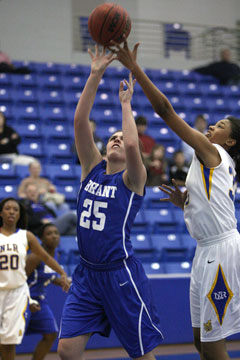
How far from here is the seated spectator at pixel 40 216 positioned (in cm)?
702

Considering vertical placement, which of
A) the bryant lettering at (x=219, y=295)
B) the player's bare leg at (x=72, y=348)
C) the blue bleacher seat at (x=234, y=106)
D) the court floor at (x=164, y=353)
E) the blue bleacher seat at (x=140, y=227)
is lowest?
the court floor at (x=164, y=353)

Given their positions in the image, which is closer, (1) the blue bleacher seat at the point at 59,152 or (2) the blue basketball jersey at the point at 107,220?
(2) the blue basketball jersey at the point at 107,220

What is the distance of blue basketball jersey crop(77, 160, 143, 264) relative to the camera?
3471 millimetres

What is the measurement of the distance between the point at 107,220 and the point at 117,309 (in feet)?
1.71

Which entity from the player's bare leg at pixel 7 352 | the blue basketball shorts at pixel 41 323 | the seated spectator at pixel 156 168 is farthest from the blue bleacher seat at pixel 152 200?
the player's bare leg at pixel 7 352

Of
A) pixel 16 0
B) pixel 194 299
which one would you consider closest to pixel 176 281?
pixel 194 299

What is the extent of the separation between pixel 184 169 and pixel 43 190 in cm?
226

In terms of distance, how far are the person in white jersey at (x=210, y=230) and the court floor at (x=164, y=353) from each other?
8.57 ft

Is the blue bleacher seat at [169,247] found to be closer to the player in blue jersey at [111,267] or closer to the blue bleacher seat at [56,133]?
the blue bleacher seat at [56,133]

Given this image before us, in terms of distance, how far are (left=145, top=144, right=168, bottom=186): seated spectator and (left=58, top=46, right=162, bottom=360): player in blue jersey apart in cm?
541

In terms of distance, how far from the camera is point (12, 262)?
5.38m

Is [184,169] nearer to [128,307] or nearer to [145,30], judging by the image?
[128,307]

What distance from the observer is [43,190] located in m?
8.10

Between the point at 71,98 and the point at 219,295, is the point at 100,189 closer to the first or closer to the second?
the point at 219,295
